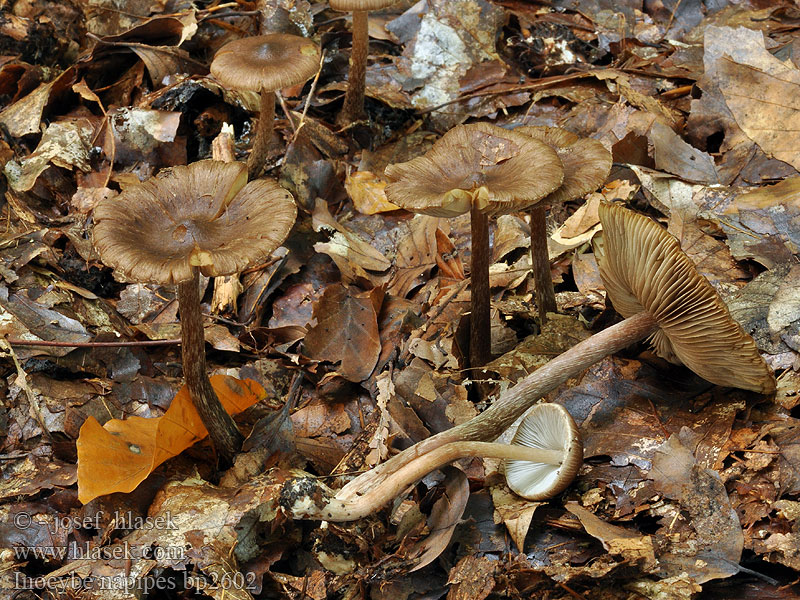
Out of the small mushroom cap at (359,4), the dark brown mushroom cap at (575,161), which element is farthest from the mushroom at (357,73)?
the dark brown mushroom cap at (575,161)

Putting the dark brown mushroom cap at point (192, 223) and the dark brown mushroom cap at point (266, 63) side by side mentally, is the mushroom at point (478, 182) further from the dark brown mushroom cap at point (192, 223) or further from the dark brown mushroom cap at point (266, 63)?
the dark brown mushroom cap at point (266, 63)

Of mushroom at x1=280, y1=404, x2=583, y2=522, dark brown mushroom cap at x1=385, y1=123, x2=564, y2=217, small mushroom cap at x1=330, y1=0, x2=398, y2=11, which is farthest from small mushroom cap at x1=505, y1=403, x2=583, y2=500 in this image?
small mushroom cap at x1=330, y1=0, x2=398, y2=11

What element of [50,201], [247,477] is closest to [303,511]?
[247,477]

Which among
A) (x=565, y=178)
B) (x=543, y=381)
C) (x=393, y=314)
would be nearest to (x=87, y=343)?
(x=393, y=314)

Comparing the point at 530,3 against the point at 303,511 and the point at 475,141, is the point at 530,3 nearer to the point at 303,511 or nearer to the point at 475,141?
the point at 475,141

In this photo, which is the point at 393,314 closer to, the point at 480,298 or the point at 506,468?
the point at 480,298

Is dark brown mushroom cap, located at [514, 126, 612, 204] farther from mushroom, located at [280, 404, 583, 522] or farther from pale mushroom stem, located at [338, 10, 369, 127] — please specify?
pale mushroom stem, located at [338, 10, 369, 127]
